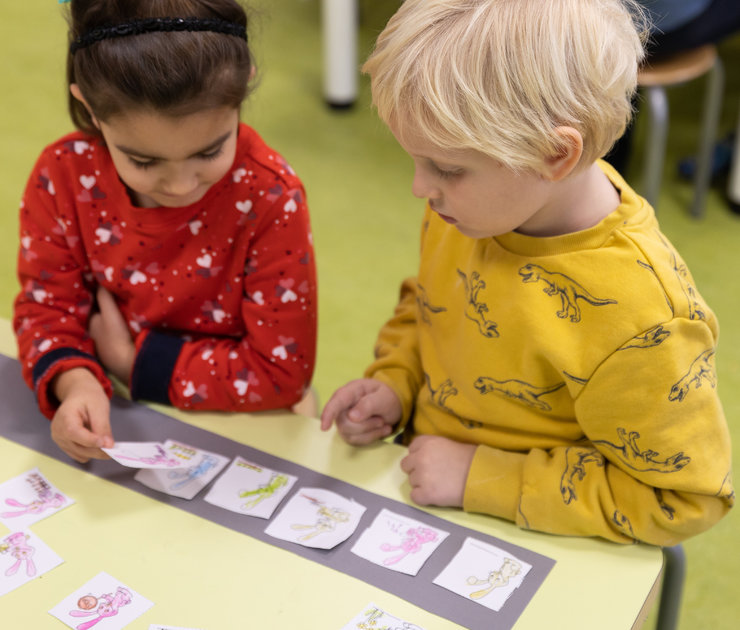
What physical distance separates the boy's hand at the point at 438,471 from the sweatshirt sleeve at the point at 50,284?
1.48 ft

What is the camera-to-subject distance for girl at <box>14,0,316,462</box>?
3.61 ft

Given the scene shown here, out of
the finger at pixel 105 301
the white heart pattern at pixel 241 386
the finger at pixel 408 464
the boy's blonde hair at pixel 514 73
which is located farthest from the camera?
the finger at pixel 105 301

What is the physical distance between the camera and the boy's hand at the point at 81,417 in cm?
110

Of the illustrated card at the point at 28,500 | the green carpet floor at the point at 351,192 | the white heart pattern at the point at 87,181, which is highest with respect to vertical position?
the white heart pattern at the point at 87,181

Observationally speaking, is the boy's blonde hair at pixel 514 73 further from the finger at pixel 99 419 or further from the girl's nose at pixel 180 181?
the finger at pixel 99 419

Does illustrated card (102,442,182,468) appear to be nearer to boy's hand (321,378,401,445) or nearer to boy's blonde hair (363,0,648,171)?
boy's hand (321,378,401,445)

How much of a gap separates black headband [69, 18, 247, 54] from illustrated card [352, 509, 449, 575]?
24.6 inches

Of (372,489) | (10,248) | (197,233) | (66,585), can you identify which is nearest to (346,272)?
(10,248)

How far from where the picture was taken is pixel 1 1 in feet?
14.2

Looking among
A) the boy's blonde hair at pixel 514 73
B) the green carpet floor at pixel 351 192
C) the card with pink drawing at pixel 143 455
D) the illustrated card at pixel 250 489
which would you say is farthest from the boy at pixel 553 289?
the green carpet floor at pixel 351 192

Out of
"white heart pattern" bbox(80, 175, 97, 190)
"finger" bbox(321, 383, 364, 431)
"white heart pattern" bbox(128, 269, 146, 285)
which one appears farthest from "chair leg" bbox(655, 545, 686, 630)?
"white heart pattern" bbox(80, 175, 97, 190)

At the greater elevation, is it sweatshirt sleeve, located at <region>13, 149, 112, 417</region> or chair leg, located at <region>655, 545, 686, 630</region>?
sweatshirt sleeve, located at <region>13, 149, 112, 417</region>

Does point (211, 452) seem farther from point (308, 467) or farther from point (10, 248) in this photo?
point (10, 248)

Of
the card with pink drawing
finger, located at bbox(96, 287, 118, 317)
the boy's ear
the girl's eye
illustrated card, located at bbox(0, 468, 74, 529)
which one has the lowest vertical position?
illustrated card, located at bbox(0, 468, 74, 529)
